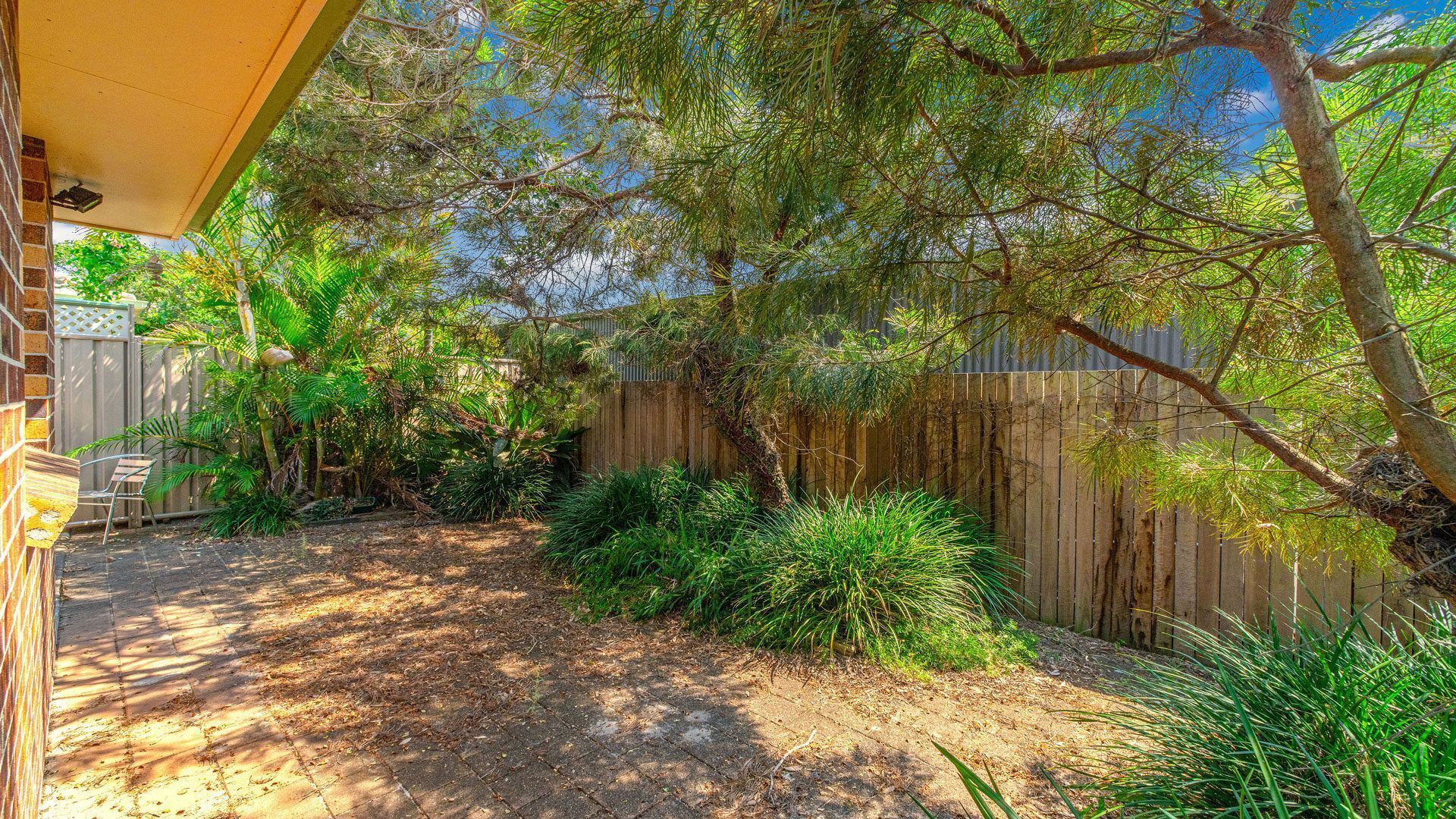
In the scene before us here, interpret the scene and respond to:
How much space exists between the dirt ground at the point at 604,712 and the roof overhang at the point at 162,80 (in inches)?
88.6

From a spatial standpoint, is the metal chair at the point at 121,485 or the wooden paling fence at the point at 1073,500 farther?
the metal chair at the point at 121,485

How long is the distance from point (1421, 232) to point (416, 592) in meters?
5.05

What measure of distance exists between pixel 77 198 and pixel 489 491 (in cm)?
424

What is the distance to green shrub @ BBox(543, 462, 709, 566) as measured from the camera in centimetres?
490

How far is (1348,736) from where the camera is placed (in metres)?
1.42

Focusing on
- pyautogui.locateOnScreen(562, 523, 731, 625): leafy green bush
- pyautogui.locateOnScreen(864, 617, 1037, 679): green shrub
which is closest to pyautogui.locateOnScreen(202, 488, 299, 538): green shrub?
pyautogui.locateOnScreen(562, 523, 731, 625): leafy green bush

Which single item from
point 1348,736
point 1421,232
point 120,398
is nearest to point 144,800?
point 1348,736

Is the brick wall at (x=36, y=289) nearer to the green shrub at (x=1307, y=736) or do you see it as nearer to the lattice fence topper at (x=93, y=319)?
the green shrub at (x=1307, y=736)

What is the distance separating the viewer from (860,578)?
11.0 ft

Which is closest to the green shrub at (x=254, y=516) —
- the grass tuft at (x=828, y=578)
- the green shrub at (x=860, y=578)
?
the grass tuft at (x=828, y=578)

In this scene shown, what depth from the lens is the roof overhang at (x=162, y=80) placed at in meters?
1.65

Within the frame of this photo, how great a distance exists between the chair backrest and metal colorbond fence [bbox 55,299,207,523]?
1.49ft

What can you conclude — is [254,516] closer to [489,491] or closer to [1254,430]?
[489,491]

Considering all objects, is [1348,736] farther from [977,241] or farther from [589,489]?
[589,489]
